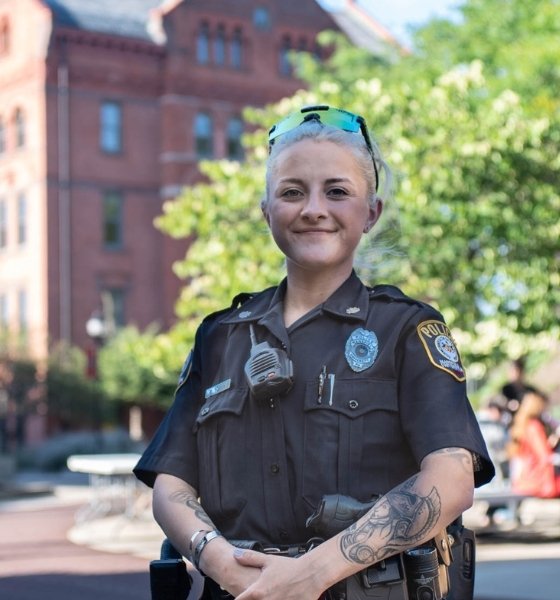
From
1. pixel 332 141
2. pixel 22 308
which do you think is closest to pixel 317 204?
pixel 332 141

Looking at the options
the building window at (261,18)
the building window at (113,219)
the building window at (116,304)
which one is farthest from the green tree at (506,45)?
the building window at (116,304)

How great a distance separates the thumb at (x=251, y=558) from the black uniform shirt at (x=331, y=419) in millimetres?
142

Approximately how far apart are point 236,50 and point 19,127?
802 centimetres

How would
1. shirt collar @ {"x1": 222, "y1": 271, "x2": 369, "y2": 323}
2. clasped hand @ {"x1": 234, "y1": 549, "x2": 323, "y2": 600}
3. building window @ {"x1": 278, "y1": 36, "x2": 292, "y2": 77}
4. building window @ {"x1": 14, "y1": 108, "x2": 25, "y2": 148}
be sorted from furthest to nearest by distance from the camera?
building window @ {"x1": 278, "y1": 36, "x2": 292, "y2": 77}, building window @ {"x1": 14, "y1": 108, "x2": 25, "y2": 148}, shirt collar @ {"x1": 222, "y1": 271, "x2": 369, "y2": 323}, clasped hand @ {"x1": 234, "y1": 549, "x2": 323, "y2": 600}

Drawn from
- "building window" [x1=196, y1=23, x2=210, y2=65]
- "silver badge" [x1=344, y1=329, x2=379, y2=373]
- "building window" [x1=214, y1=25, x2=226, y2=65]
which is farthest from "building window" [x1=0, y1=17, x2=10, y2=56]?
"silver badge" [x1=344, y1=329, x2=379, y2=373]

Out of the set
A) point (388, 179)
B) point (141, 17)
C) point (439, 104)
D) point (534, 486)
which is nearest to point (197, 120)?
point (141, 17)

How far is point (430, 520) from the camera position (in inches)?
108

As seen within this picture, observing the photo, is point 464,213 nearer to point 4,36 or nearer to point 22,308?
point 22,308

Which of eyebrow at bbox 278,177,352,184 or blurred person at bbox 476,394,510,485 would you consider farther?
blurred person at bbox 476,394,510,485

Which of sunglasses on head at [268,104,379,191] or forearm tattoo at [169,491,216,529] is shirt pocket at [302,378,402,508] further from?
sunglasses on head at [268,104,379,191]

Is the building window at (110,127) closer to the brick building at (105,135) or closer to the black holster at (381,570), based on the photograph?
the brick building at (105,135)

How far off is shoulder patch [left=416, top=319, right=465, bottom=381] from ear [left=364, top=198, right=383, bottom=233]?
0.33 meters

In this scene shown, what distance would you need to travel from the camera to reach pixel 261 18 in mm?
47188

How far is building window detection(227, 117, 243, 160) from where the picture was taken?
46094mm
